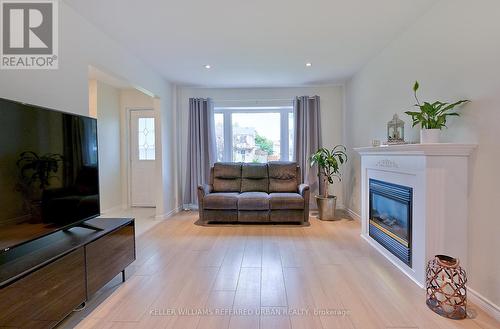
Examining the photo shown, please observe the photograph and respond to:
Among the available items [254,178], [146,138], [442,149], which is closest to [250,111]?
[254,178]

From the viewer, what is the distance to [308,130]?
5141 mm

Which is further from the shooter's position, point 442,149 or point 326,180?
point 326,180

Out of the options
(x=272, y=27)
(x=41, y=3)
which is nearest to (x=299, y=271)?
(x=272, y=27)

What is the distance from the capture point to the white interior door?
18.7 feet

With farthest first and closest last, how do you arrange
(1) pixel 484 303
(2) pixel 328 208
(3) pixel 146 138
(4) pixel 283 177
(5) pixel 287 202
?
(3) pixel 146 138, (4) pixel 283 177, (2) pixel 328 208, (5) pixel 287 202, (1) pixel 484 303

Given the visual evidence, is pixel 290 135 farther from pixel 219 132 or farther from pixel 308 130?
pixel 219 132

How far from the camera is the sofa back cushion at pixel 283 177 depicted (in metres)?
4.80

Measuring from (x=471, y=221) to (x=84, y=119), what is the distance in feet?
10.1

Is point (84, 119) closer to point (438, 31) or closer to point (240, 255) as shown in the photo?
point (240, 255)

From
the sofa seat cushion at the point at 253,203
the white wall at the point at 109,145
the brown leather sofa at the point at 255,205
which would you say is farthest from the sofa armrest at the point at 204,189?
the white wall at the point at 109,145

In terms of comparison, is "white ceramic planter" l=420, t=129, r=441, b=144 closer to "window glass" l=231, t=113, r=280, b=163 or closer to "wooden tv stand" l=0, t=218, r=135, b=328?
"wooden tv stand" l=0, t=218, r=135, b=328

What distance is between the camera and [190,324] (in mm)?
1777

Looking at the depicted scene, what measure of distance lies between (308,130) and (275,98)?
0.91 meters

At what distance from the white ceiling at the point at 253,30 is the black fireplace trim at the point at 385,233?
1656 mm
